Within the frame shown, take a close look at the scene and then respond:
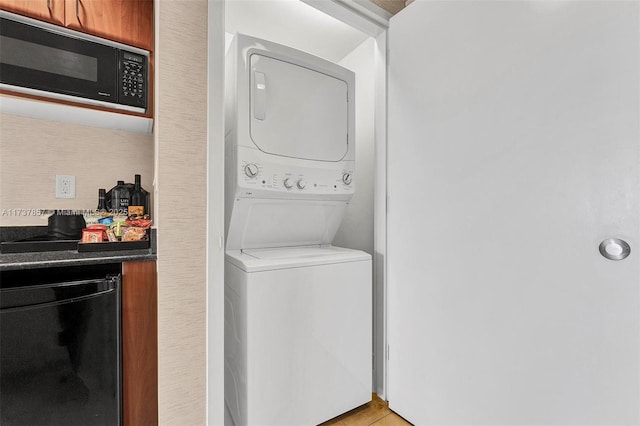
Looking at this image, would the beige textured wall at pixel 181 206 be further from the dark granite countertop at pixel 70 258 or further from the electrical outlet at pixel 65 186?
the electrical outlet at pixel 65 186

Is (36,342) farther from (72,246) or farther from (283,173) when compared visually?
(283,173)

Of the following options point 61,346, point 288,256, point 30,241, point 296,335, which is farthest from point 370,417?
point 30,241

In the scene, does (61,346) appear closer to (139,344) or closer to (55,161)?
(139,344)

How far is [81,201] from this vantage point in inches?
64.1

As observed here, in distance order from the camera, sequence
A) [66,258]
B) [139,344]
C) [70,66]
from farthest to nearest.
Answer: [70,66] → [139,344] → [66,258]

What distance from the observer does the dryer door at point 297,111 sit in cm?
150

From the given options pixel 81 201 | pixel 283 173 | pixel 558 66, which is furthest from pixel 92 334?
pixel 558 66

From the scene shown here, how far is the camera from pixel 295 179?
1.59m

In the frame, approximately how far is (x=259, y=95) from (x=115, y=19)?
735 mm

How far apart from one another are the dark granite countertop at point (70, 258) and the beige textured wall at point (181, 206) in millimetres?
167

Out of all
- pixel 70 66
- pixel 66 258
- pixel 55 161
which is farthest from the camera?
pixel 55 161

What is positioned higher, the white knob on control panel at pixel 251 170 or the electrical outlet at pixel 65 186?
the white knob on control panel at pixel 251 170

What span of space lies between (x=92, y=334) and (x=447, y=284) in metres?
1.47

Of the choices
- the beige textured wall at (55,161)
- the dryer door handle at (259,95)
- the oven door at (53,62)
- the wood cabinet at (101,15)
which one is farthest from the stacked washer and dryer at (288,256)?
the beige textured wall at (55,161)
